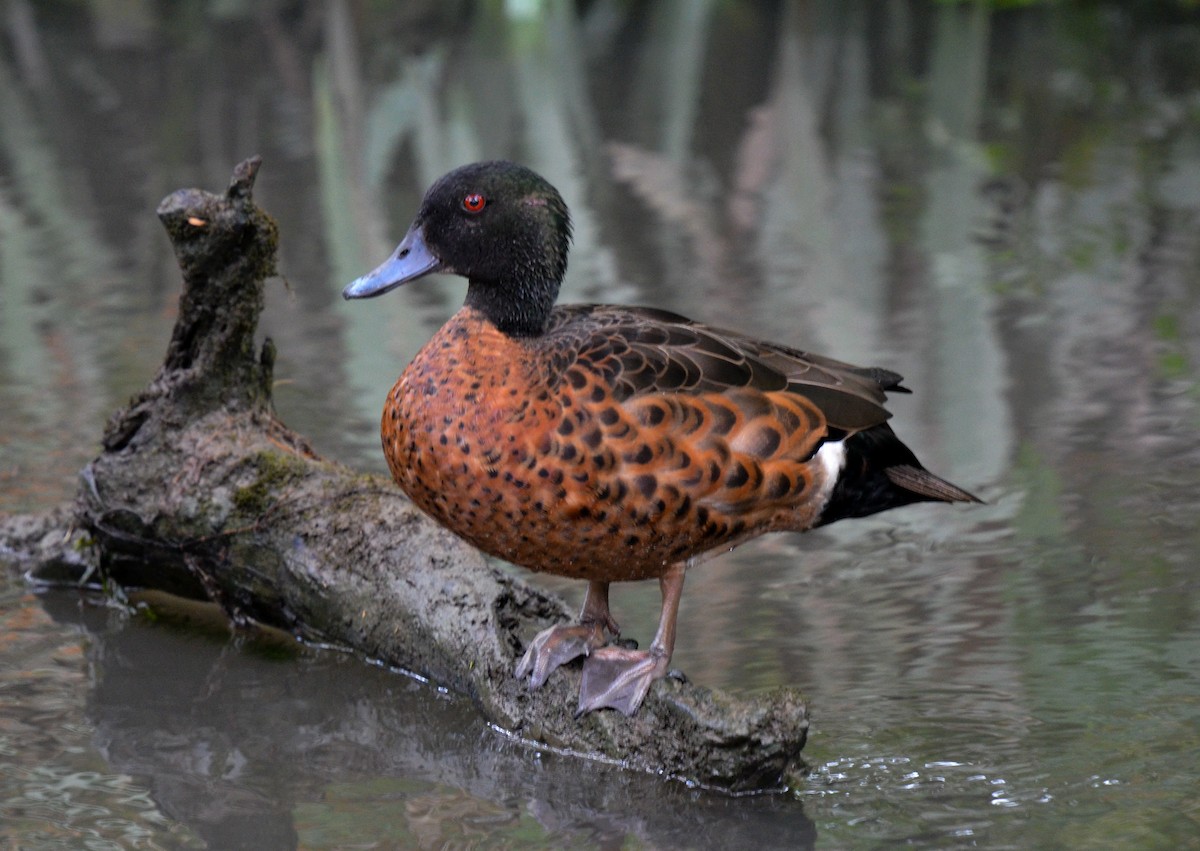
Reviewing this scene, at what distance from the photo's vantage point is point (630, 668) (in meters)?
3.70

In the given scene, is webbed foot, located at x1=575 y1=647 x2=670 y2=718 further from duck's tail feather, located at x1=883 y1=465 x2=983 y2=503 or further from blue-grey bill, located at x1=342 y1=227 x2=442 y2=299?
blue-grey bill, located at x1=342 y1=227 x2=442 y2=299

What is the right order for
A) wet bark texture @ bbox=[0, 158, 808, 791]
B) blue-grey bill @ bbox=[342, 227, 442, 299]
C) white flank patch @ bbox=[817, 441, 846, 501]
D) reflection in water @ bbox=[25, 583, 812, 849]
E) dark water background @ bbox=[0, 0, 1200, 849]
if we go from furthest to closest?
wet bark texture @ bbox=[0, 158, 808, 791]
blue-grey bill @ bbox=[342, 227, 442, 299]
white flank patch @ bbox=[817, 441, 846, 501]
dark water background @ bbox=[0, 0, 1200, 849]
reflection in water @ bbox=[25, 583, 812, 849]

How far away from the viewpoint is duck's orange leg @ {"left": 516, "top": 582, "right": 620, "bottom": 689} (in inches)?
150

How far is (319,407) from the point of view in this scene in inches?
237

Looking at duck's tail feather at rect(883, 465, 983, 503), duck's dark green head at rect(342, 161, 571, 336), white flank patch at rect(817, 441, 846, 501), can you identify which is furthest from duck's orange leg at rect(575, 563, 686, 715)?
duck's dark green head at rect(342, 161, 571, 336)

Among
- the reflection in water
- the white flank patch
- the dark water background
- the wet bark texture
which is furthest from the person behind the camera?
the wet bark texture

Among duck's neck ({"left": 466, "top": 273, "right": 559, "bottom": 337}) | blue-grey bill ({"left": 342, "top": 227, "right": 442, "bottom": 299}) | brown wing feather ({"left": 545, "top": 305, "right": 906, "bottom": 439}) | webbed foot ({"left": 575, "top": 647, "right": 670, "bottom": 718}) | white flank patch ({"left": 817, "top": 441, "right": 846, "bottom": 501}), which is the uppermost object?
blue-grey bill ({"left": 342, "top": 227, "right": 442, "bottom": 299})

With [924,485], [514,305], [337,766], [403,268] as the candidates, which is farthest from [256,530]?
[924,485]

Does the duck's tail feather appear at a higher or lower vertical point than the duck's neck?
lower

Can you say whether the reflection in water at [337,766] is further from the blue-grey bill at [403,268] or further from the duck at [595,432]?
the blue-grey bill at [403,268]

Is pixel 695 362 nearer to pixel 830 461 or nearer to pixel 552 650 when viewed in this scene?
pixel 830 461

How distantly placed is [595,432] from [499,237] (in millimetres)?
611

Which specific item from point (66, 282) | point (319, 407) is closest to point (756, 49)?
point (66, 282)

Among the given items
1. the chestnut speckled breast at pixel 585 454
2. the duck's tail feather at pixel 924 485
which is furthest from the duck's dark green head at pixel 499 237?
the duck's tail feather at pixel 924 485
